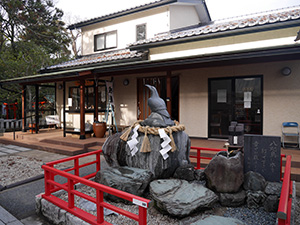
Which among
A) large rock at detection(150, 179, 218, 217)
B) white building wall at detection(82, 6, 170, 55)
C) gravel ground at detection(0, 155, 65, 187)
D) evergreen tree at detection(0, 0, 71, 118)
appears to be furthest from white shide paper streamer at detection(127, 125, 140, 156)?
evergreen tree at detection(0, 0, 71, 118)

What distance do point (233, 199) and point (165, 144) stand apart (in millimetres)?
1418

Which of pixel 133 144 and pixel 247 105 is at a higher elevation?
pixel 247 105

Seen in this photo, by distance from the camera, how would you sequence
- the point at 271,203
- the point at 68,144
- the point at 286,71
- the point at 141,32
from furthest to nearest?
the point at 141,32, the point at 68,144, the point at 286,71, the point at 271,203

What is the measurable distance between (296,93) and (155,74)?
5190 millimetres

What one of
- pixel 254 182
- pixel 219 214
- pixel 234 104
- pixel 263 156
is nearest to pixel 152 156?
pixel 219 214

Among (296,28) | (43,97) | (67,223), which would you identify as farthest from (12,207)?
(43,97)

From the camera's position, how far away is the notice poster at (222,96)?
7555mm

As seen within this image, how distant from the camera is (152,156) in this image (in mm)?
3775

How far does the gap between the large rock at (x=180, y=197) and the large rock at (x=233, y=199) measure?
24 centimetres

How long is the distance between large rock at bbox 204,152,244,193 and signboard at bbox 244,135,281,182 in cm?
39

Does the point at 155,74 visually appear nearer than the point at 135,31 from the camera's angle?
Yes

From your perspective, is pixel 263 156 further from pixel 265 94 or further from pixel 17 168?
pixel 17 168

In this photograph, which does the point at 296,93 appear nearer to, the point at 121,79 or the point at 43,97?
the point at 121,79

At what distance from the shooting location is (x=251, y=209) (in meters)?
3.22
